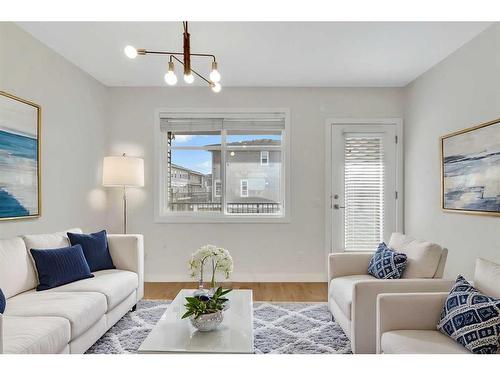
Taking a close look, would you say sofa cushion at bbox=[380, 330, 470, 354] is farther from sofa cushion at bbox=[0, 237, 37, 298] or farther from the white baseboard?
the white baseboard

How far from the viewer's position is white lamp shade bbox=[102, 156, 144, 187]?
409 centimetres

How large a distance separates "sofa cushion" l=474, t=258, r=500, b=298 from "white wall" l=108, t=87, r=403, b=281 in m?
2.64

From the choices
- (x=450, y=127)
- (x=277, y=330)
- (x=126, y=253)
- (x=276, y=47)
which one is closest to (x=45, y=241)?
(x=126, y=253)

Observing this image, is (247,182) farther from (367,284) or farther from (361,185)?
(367,284)

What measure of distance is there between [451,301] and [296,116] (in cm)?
320

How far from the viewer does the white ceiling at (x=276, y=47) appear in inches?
116

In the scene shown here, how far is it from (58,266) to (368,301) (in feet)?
7.45

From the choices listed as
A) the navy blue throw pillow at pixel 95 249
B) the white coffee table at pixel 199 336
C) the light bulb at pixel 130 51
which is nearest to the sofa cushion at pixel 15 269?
the navy blue throw pillow at pixel 95 249

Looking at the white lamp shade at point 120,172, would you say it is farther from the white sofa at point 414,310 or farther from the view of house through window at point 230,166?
the white sofa at point 414,310

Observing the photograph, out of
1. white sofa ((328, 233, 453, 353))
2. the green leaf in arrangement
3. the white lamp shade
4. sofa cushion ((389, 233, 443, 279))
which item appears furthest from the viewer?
the white lamp shade

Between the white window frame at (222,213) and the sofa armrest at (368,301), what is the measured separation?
2.32 meters

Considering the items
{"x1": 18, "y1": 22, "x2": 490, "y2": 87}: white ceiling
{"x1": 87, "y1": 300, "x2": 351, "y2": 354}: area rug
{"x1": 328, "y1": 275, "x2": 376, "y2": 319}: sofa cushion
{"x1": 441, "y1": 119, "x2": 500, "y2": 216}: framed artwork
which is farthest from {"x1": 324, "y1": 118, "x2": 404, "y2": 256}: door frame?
{"x1": 328, "y1": 275, "x2": 376, "y2": 319}: sofa cushion
